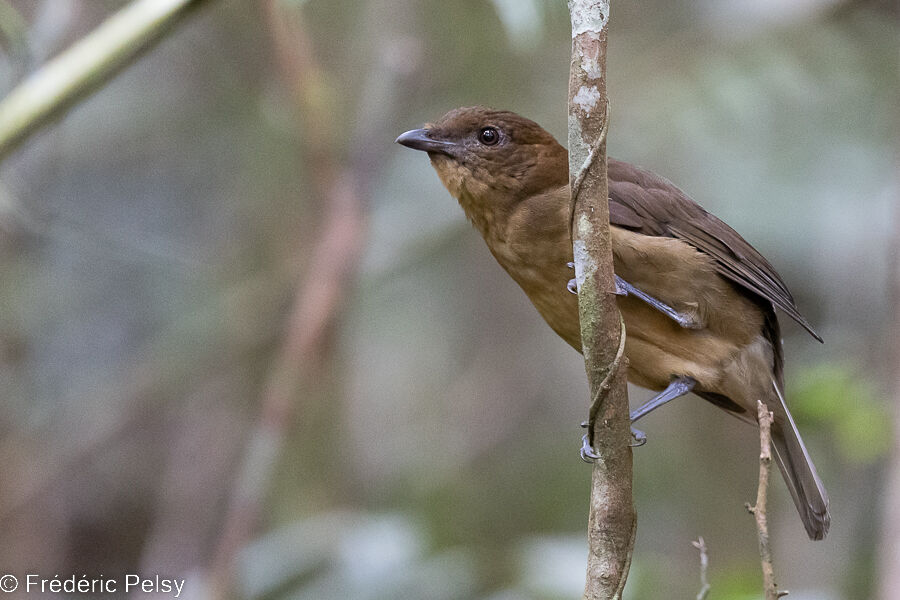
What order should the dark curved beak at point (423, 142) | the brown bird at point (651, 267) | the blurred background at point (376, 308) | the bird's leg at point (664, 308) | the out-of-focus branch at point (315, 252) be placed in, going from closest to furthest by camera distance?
the bird's leg at point (664, 308) < the brown bird at point (651, 267) < the dark curved beak at point (423, 142) < the out-of-focus branch at point (315, 252) < the blurred background at point (376, 308)

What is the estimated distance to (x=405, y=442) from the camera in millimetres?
6059

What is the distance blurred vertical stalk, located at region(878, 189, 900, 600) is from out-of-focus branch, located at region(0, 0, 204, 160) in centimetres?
304

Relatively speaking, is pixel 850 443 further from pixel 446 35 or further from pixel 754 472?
pixel 446 35

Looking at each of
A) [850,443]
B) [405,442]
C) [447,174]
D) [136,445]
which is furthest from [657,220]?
[136,445]

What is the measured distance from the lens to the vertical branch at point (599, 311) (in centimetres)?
230

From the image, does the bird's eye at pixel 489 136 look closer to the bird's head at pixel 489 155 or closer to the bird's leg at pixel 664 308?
the bird's head at pixel 489 155

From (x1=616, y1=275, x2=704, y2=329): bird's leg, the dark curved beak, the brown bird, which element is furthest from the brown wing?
the dark curved beak

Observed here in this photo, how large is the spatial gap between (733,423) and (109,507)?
3.48m

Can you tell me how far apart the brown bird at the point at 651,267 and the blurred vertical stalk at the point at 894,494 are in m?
0.40

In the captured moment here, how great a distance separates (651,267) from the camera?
3.30 meters

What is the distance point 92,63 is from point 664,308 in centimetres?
188

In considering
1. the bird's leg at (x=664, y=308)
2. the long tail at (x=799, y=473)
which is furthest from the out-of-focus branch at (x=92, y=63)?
the long tail at (x=799, y=473)

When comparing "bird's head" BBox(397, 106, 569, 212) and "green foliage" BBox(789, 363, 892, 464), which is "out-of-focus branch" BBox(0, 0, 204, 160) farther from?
"green foliage" BBox(789, 363, 892, 464)

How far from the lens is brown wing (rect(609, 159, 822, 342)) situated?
3428 millimetres
